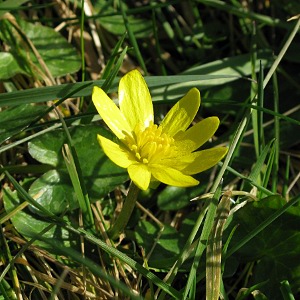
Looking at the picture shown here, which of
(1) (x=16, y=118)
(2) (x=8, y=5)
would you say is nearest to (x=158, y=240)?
(1) (x=16, y=118)

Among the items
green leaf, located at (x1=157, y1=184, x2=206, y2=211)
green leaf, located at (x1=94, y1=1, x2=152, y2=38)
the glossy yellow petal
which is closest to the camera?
the glossy yellow petal

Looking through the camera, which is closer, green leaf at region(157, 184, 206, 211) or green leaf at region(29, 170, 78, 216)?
green leaf at region(29, 170, 78, 216)

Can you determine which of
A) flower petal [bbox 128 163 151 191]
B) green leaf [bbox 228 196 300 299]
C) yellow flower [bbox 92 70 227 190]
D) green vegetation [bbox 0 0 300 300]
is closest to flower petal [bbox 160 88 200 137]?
yellow flower [bbox 92 70 227 190]

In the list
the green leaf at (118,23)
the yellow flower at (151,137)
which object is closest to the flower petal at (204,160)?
the yellow flower at (151,137)

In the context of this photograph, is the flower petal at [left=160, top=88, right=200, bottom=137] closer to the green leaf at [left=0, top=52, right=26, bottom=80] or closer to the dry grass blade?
the dry grass blade

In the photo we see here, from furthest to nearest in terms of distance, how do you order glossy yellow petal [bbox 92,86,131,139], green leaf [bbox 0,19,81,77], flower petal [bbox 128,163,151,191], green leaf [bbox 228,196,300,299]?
1. green leaf [bbox 0,19,81,77]
2. green leaf [bbox 228,196,300,299]
3. glossy yellow petal [bbox 92,86,131,139]
4. flower petal [bbox 128,163,151,191]

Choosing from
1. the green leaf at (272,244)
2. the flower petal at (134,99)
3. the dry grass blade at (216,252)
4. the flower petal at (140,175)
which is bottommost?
the green leaf at (272,244)

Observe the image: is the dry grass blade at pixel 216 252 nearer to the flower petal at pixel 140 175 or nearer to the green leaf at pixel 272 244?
the green leaf at pixel 272 244
